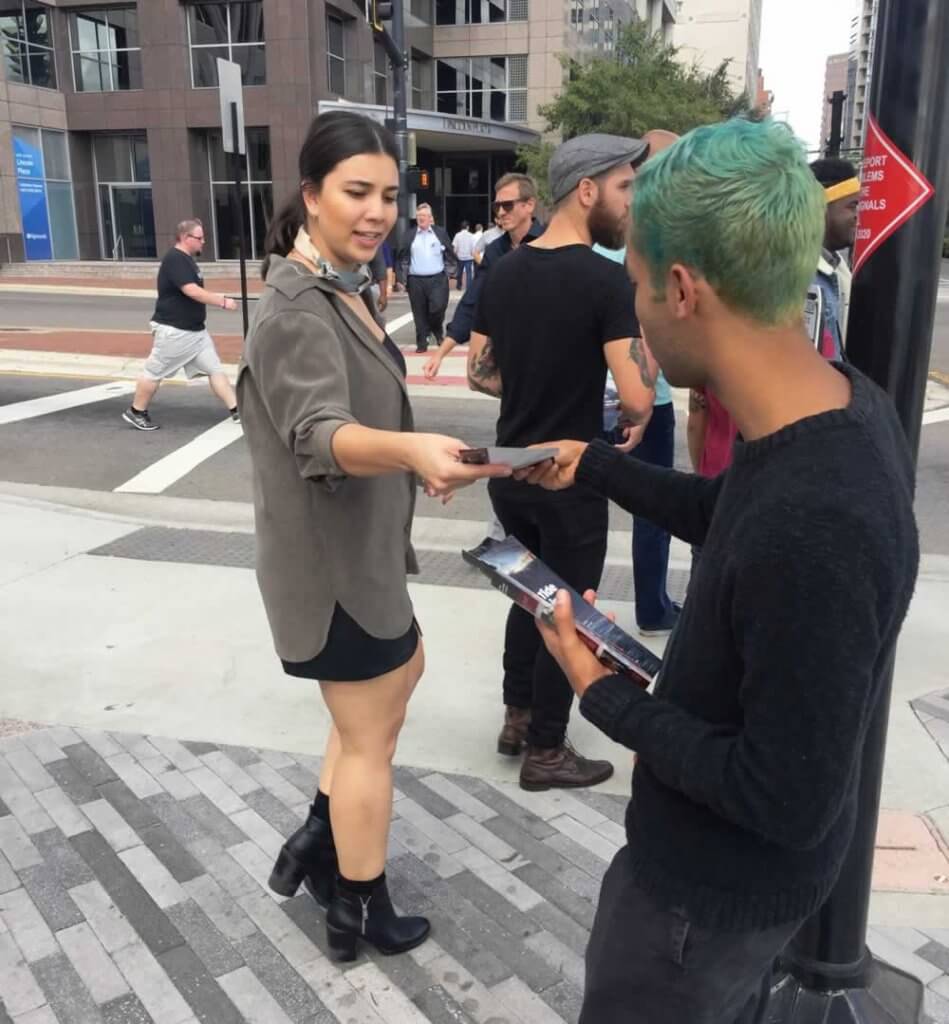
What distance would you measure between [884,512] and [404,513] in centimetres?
130

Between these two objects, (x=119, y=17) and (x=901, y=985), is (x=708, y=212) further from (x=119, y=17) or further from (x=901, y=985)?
(x=119, y=17)

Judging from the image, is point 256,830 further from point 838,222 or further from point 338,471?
point 838,222

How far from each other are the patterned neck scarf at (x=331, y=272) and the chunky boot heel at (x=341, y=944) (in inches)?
60.8

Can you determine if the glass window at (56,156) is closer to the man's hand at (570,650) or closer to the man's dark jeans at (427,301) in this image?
the man's dark jeans at (427,301)

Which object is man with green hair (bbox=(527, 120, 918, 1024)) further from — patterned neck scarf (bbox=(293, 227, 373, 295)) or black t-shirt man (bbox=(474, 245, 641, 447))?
black t-shirt man (bbox=(474, 245, 641, 447))

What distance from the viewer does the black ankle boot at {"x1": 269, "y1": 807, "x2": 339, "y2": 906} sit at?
259cm

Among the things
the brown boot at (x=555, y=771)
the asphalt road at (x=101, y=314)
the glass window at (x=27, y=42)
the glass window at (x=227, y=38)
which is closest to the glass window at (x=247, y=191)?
the glass window at (x=227, y=38)

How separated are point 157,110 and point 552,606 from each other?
34.2 meters

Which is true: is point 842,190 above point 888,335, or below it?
above

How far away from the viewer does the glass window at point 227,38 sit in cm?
3041

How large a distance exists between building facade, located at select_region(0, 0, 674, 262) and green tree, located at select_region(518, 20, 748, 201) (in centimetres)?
322

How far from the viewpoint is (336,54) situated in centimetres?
3203

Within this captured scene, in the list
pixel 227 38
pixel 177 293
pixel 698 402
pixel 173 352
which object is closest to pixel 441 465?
pixel 698 402

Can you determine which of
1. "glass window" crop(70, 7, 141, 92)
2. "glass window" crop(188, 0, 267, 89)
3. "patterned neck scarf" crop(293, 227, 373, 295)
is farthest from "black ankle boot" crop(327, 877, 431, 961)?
"glass window" crop(70, 7, 141, 92)
